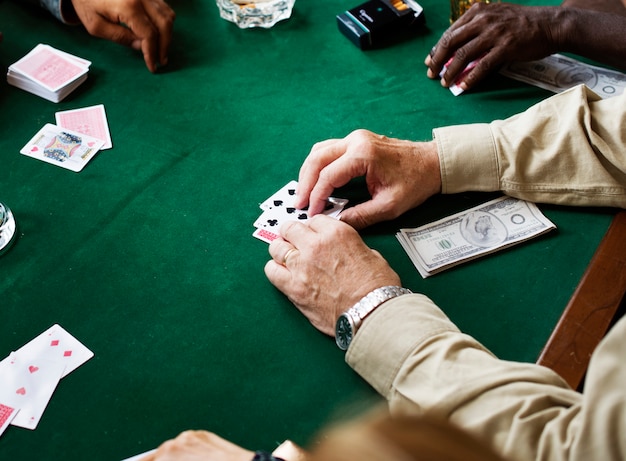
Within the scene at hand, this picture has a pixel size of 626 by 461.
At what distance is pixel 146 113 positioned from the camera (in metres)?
1.80

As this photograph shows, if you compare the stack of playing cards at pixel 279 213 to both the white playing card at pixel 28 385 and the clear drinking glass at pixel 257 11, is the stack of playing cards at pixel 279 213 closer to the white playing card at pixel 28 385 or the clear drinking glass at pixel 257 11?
the white playing card at pixel 28 385

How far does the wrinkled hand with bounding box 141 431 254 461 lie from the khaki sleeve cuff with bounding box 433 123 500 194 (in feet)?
2.43

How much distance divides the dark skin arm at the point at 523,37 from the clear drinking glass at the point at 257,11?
55 cm

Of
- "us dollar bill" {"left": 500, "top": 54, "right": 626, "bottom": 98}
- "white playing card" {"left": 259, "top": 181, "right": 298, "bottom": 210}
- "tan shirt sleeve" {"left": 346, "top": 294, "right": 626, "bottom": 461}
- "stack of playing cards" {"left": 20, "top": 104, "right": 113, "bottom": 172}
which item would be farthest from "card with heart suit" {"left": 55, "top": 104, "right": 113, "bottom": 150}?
"us dollar bill" {"left": 500, "top": 54, "right": 626, "bottom": 98}

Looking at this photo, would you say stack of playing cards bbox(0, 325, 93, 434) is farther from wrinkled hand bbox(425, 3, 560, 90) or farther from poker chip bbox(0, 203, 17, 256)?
wrinkled hand bbox(425, 3, 560, 90)

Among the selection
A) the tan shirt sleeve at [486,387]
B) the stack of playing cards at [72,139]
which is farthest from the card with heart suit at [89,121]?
the tan shirt sleeve at [486,387]

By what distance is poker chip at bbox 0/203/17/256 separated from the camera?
1.49m

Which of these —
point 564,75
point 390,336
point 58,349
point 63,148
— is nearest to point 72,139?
point 63,148

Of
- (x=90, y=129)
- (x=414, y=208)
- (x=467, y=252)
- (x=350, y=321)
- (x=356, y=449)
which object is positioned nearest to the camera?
(x=356, y=449)

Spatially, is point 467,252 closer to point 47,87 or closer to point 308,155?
point 308,155

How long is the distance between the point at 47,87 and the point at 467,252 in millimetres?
1258

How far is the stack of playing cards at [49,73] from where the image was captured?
6.04ft

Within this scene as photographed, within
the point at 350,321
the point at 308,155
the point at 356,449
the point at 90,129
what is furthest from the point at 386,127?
the point at 356,449

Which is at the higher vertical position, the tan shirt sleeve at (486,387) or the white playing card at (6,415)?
the tan shirt sleeve at (486,387)
